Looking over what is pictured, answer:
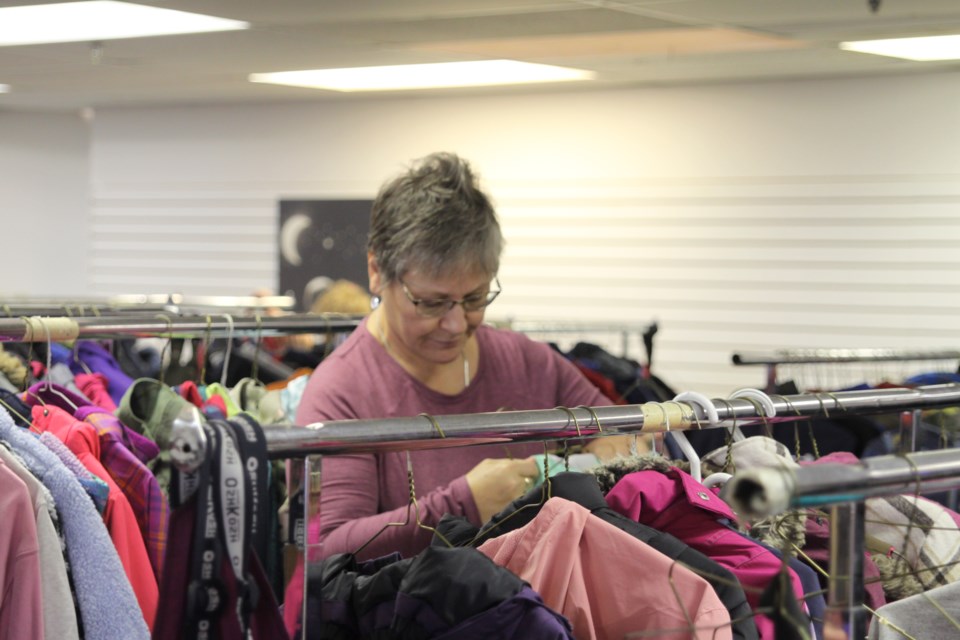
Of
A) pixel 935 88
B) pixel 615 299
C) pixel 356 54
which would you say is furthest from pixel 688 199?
pixel 356 54

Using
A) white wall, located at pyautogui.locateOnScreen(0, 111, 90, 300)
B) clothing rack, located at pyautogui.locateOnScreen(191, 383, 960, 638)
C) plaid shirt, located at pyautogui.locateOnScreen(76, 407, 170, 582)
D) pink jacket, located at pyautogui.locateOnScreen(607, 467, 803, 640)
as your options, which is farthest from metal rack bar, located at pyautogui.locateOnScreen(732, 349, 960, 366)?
white wall, located at pyautogui.locateOnScreen(0, 111, 90, 300)

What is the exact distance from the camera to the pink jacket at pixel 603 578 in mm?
1310

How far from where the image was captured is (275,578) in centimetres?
194

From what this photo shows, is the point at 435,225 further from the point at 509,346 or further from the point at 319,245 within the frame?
the point at 319,245

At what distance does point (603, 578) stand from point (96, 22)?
4.05 m

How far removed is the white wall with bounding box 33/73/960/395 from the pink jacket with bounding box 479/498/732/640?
484 centimetres

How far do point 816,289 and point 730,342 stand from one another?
0.59 meters

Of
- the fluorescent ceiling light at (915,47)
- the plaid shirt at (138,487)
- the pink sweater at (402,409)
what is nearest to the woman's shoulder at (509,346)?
the pink sweater at (402,409)

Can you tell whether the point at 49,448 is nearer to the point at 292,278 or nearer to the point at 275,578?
the point at 275,578

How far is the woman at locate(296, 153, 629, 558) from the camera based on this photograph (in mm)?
2168

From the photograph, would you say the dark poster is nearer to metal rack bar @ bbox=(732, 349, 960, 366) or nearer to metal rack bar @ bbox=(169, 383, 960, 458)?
metal rack bar @ bbox=(732, 349, 960, 366)

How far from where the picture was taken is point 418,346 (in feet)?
7.66

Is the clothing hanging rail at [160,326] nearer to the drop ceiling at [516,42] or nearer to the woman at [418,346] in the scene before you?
the woman at [418,346]

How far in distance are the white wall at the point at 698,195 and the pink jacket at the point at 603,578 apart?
4.84 metres
